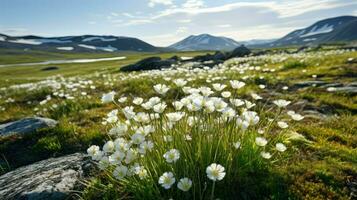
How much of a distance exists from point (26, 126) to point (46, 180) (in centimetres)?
471

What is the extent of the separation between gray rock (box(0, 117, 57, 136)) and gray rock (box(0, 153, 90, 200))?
2.98 metres

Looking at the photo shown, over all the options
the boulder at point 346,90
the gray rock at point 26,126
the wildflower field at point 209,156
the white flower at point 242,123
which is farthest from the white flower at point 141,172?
the boulder at point 346,90

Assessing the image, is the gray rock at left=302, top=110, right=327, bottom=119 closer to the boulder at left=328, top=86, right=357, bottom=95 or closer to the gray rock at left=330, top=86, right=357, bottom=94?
the boulder at left=328, top=86, right=357, bottom=95

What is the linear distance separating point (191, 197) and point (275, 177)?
135cm

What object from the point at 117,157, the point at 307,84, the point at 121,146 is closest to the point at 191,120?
the point at 121,146

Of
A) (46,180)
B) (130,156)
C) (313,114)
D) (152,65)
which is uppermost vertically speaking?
(130,156)

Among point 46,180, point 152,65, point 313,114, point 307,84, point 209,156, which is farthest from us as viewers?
point 152,65

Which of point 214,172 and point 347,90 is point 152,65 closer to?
point 347,90

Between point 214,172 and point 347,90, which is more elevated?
point 214,172

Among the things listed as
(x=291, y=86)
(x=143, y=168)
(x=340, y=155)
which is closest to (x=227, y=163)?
(x=143, y=168)

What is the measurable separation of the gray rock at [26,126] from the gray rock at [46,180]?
2.98m

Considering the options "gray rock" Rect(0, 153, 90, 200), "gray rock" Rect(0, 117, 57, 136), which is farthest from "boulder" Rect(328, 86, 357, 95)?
"gray rock" Rect(0, 153, 90, 200)

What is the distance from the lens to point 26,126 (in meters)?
9.98

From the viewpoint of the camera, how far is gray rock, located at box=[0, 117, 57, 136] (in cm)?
976
